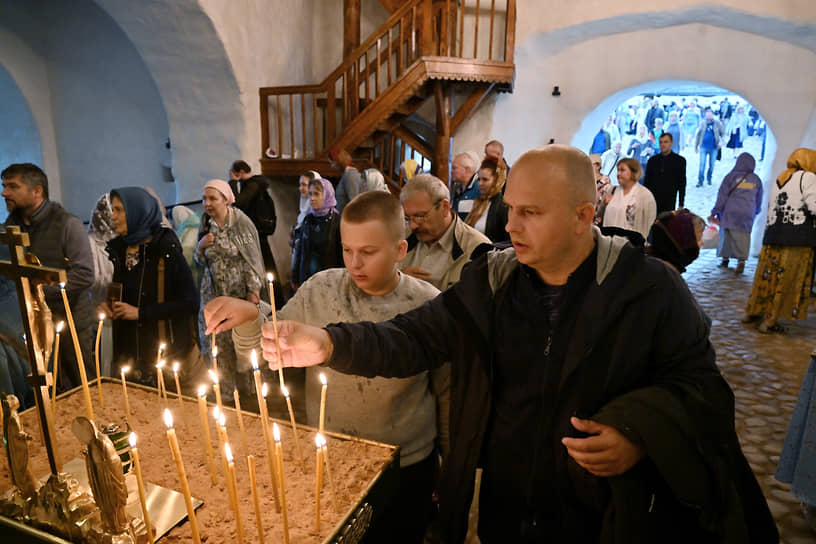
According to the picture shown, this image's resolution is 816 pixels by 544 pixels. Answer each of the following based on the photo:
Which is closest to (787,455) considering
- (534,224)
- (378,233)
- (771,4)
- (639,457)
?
(639,457)

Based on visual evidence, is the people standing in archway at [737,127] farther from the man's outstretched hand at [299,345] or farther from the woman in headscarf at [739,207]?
the man's outstretched hand at [299,345]

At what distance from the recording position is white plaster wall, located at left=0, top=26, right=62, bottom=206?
26.6 feet

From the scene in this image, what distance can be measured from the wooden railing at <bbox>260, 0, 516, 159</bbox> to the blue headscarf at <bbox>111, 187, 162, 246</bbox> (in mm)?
4498

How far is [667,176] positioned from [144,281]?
7839 mm

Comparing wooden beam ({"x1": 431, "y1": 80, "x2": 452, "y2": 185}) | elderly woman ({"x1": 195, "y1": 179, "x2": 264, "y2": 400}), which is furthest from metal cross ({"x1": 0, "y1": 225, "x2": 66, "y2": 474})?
wooden beam ({"x1": 431, "y1": 80, "x2": 452, "y2": 185})

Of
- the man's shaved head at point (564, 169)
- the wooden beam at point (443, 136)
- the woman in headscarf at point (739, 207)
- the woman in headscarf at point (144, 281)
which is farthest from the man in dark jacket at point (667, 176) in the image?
the man's shaved head at point (564, 169)

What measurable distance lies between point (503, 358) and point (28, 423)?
142 cm

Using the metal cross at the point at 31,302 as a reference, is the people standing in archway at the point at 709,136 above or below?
above

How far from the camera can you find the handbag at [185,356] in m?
3.15

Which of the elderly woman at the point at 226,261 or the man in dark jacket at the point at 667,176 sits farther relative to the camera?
the man in dark jacket at the point at 667,176

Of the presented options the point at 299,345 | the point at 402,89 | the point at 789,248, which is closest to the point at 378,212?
the point at 299,345

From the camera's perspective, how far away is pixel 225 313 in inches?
57.0

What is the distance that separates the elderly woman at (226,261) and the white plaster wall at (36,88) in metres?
6.47

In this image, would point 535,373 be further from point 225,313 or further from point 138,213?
point 138,213
